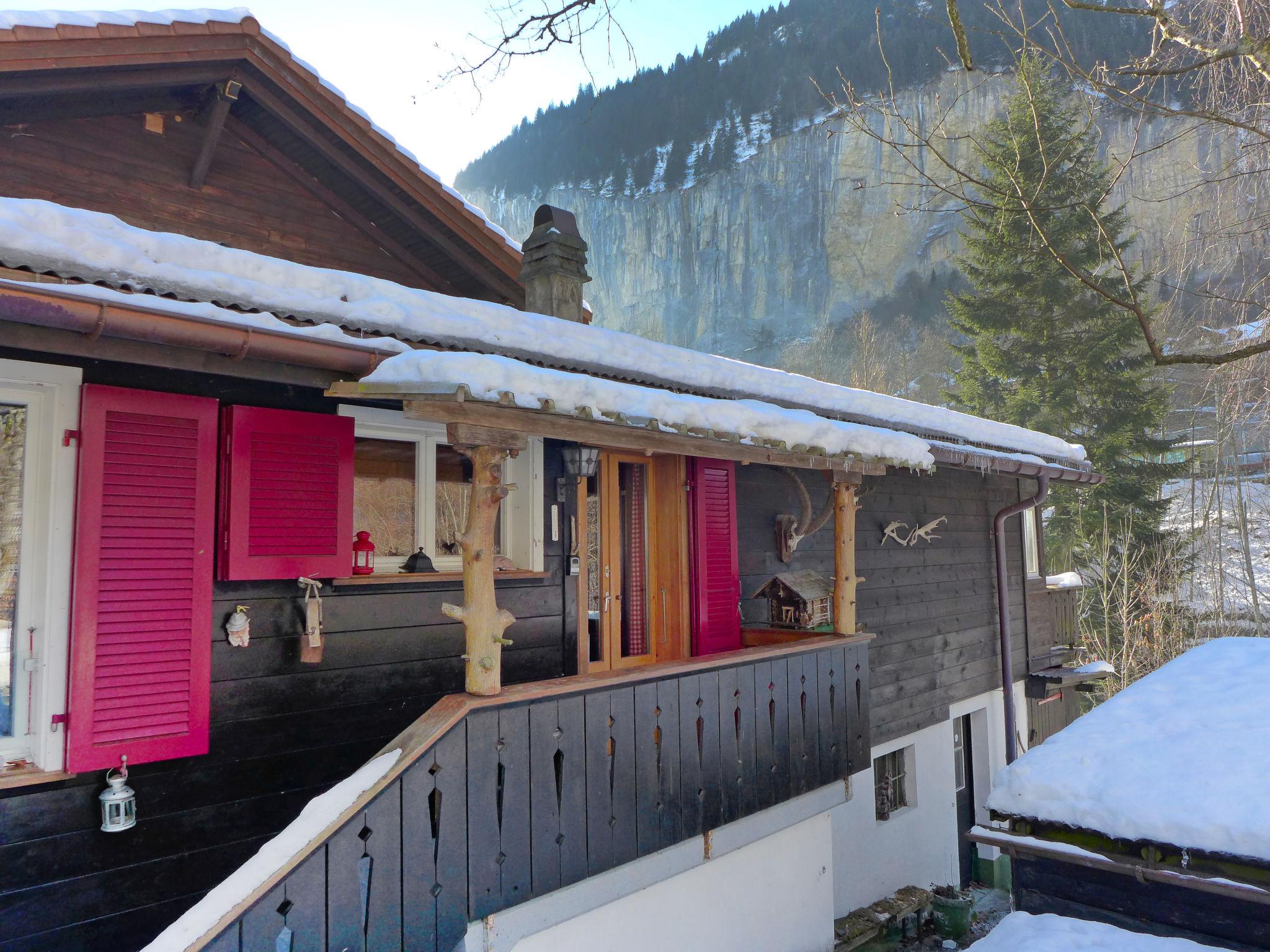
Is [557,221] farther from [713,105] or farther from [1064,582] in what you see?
[713,105]

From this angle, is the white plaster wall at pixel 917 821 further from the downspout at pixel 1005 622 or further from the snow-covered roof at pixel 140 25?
the snow-covered roof at pixel 140 25

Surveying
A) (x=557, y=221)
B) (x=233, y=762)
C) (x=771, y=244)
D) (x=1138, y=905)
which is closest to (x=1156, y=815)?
(x=1138, y=905)

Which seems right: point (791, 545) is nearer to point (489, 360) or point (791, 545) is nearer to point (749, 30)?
point (489, 360)

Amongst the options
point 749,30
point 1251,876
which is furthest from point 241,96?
point 749,30

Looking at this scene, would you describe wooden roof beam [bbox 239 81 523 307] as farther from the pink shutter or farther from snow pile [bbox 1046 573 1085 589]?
snow pile [bbox 1046 573 1085 589]

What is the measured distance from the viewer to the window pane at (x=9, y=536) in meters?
3.22

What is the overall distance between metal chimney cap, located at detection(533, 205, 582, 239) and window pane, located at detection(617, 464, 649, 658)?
174 centimetres

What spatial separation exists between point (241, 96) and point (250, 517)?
303 cm

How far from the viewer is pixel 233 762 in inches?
148

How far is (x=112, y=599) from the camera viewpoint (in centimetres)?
341

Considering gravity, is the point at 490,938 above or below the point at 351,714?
below

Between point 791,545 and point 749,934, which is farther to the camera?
point 791,545

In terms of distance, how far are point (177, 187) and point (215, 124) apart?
45 centimetres

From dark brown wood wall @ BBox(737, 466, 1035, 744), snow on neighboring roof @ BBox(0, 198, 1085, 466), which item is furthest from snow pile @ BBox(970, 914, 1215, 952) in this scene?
snow on neighboring roof @ BBox(0, 198, 1085, 466)
